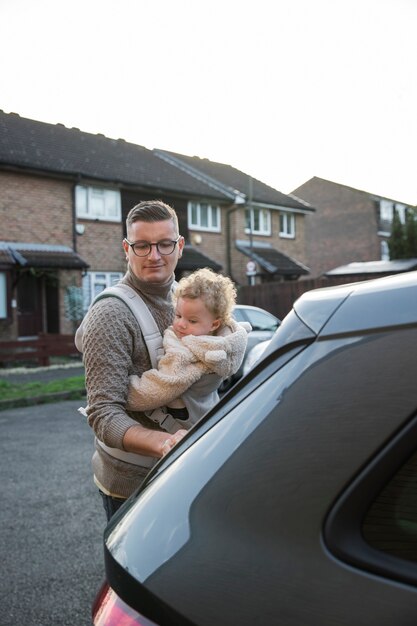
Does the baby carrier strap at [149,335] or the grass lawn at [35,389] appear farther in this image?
the grass lawn at [35,389]

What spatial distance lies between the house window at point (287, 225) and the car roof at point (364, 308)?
1148 inches

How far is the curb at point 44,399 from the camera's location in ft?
32.0

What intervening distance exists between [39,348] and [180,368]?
15.1 metres

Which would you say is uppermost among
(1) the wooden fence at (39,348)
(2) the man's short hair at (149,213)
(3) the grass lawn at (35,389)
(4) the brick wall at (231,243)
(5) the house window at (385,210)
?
(5) the house window at (385,210)

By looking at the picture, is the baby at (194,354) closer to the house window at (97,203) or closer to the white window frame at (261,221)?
the house window at (97,203)

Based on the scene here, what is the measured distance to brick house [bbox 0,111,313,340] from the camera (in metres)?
19.3

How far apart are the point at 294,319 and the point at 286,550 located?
0.43 meters

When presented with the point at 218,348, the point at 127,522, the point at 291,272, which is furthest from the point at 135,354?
the point at 291,272

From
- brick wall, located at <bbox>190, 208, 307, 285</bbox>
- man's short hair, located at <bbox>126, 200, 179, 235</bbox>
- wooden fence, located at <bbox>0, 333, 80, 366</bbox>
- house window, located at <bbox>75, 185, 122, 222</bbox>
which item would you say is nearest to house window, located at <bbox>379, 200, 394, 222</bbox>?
brick wall, located at <bbox>190, 208, 307, 285</bbox>

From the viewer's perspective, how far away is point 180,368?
1918 mm

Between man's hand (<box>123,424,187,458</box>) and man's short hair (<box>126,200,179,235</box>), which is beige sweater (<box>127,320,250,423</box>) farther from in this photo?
man's short hair (<box>126,200,179,235</box>)

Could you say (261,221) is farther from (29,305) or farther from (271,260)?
(29,305)

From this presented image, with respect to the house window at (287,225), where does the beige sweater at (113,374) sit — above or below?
below

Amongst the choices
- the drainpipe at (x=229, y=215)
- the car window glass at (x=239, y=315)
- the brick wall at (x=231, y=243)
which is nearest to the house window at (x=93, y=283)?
the brick wall at (x=231, y=243)
